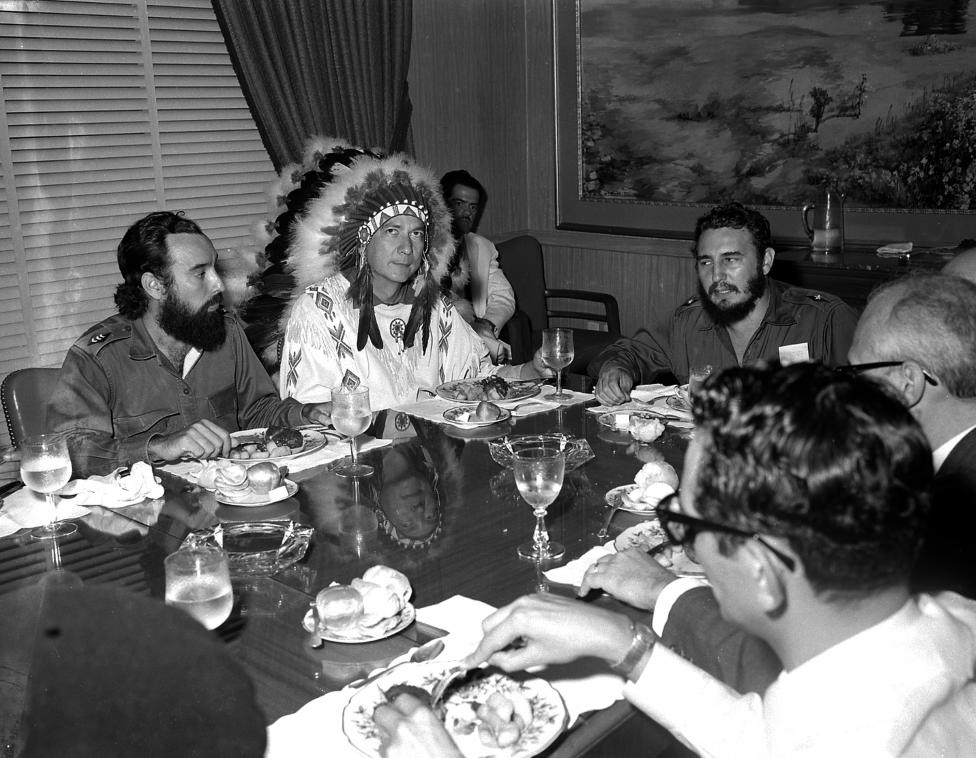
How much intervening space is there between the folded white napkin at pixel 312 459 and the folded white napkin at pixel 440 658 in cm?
93

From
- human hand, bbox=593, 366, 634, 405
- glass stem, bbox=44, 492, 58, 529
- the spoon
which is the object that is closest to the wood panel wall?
human hand, bbox=593, 366, 634, 405

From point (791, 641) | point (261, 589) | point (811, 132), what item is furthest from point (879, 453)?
point (811, 132)

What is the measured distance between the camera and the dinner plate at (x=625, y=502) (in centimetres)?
210

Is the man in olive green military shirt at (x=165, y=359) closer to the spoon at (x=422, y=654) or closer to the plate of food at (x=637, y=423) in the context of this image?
the plate of food at (x=637, y=423)

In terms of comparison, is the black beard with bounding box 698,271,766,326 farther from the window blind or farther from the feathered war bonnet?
the window blind

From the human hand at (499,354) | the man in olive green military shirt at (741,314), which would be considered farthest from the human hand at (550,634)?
the human hand at (499,354)

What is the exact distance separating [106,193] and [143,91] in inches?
20.1

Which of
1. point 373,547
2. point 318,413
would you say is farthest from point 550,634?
point 318,413

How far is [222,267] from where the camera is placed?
149 inches

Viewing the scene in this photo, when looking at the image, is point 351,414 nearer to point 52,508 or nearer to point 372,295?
point 52,508

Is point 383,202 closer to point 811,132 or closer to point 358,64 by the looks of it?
point 358,64

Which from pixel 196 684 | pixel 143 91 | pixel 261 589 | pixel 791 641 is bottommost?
pixel 261 589

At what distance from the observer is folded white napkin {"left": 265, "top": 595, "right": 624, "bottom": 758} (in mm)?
1305

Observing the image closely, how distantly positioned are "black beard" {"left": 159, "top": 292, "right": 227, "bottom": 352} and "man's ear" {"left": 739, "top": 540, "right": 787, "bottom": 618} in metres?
2.46
